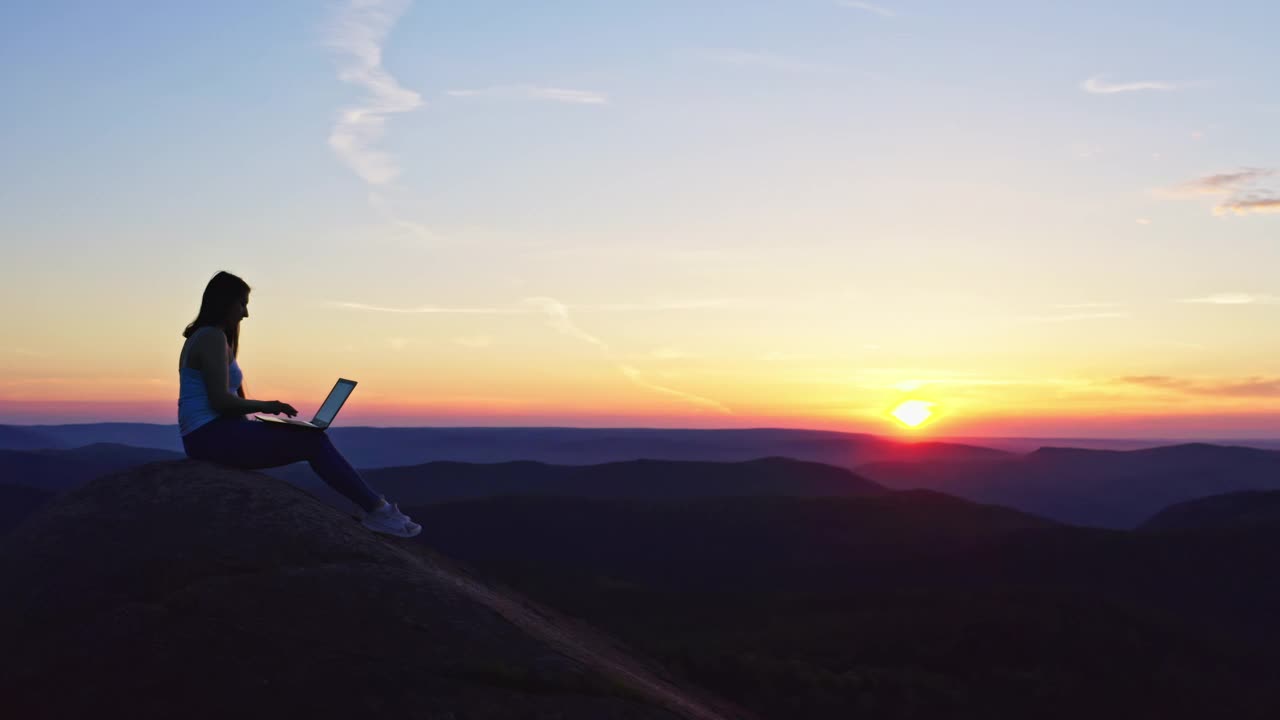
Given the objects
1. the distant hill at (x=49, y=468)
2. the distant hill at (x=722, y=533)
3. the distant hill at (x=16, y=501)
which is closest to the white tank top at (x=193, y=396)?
the distant hill at (x=722, y=533)

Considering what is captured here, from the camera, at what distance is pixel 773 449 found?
160 meters

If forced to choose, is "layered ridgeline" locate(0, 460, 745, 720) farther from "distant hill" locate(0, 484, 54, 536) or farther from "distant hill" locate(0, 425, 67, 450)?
"distant hill" locate(0, 425, 67, 450)

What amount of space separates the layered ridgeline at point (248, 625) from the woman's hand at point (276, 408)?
1.93 feet

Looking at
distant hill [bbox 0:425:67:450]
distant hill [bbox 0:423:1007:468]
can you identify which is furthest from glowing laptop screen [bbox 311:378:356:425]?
distant hill [bbox 0:425:67:450]

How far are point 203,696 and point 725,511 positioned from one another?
33739mm

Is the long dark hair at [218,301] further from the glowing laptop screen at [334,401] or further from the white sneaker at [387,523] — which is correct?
the white sneaker at [387,523]

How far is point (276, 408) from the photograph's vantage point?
642 cm

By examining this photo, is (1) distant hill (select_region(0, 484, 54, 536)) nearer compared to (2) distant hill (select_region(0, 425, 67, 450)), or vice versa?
(1) distant hill (select_region(0, 484, 54, 536))

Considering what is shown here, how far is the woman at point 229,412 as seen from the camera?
6.41 m

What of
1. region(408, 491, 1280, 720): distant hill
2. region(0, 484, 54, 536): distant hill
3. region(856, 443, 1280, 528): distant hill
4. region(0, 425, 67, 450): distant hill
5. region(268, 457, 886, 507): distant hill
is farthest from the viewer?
region(0, 425, 67, 450): distant hill

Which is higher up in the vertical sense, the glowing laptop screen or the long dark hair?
the long dark hair

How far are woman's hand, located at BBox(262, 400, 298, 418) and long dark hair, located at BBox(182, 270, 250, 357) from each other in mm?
667

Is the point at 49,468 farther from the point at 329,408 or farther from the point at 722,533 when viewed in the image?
the point at 329,408

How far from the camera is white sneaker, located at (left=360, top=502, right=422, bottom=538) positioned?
271 inches
